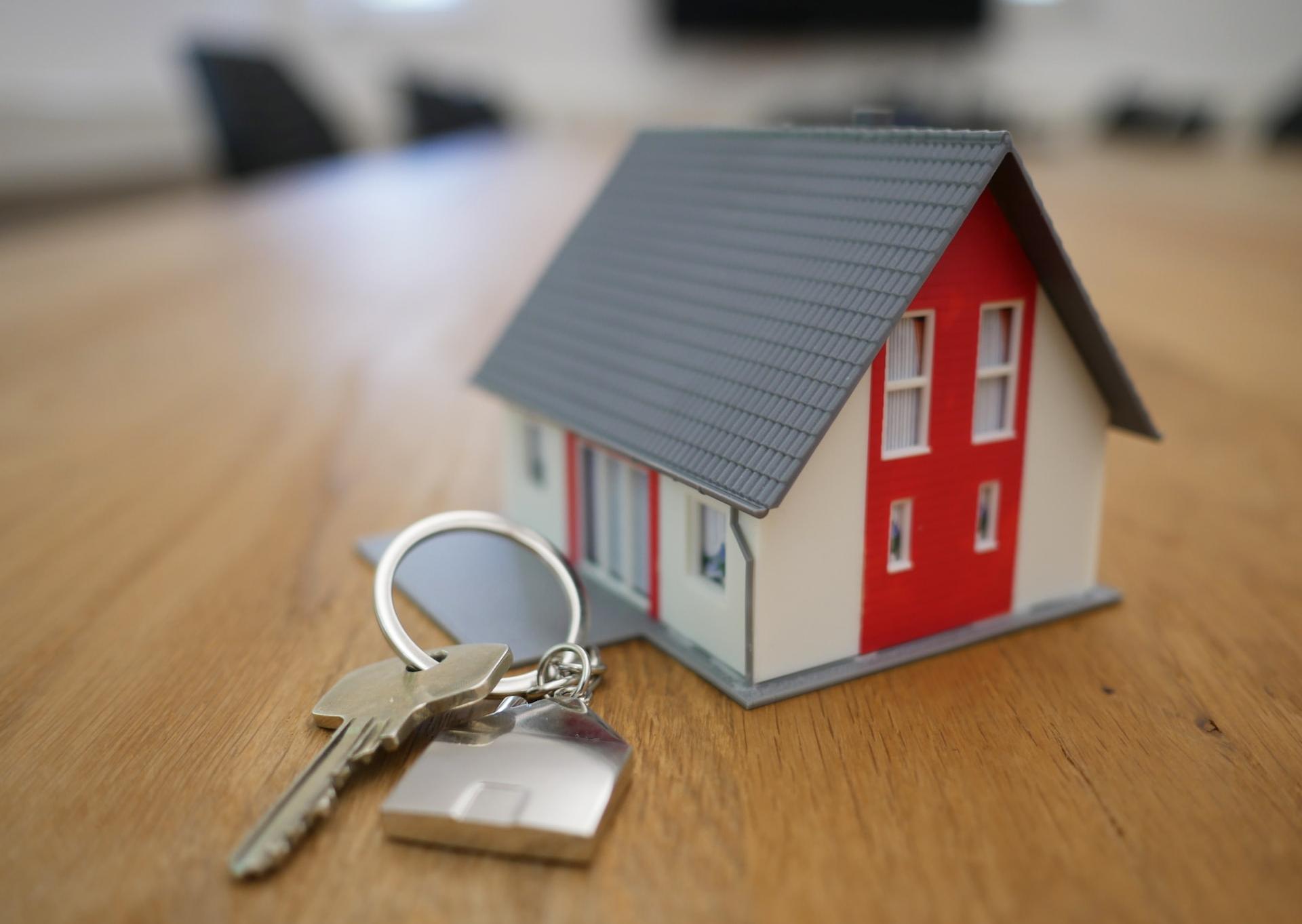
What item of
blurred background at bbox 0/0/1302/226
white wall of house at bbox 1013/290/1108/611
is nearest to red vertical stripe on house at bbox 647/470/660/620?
white wall of house at bbox 1013/290/1108/611

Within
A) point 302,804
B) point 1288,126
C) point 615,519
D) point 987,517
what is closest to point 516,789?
point 302,804

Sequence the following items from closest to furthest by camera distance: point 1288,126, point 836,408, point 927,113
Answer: point 836,408, point 1288,126, point 927,113

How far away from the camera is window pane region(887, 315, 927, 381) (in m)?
0.83

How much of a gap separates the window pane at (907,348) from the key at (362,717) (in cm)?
38

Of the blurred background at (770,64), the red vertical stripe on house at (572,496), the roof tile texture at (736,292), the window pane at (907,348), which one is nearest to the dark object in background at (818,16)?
the blurred background at (770,64)

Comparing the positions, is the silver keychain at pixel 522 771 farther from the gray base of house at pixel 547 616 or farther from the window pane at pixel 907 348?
the window pane at pixel 907 348

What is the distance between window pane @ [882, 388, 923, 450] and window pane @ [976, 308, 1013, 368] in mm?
71

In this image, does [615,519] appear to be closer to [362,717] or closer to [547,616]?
[547,616]

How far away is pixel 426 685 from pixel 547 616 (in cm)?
21

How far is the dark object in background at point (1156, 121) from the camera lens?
570 centimetres

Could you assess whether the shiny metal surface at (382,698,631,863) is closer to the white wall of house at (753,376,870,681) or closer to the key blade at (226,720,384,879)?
the key blade at (226,720,384,879)

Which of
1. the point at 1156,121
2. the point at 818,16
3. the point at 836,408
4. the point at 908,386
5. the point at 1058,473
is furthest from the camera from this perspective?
the point at 818,16

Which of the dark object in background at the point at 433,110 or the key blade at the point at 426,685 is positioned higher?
the key blade at the point at 426,685

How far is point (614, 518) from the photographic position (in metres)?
1.01
